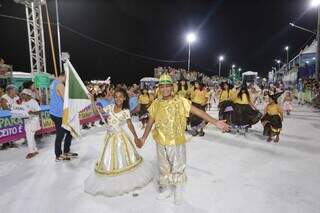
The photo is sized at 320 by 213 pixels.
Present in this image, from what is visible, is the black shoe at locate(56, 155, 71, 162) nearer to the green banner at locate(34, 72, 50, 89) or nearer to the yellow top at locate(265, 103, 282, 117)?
the yellow top at locate(265, 103, 282, 117)

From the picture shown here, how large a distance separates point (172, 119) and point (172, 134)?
218 mm

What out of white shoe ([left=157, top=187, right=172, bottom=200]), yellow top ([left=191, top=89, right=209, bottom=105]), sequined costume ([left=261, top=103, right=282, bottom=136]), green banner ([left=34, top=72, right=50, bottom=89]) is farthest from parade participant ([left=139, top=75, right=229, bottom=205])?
green banner ([left=34, top=72, right=50, bottom=89])

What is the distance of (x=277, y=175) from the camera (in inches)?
214

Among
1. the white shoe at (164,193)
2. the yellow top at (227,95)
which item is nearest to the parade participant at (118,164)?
the white shoe at (164,193)

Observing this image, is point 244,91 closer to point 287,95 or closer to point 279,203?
point 279,203

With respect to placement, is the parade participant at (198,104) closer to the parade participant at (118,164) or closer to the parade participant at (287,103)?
the parade participant at (118,164)

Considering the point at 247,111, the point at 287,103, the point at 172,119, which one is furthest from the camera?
the point at 287,103

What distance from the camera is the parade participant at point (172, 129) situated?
13.6 feet

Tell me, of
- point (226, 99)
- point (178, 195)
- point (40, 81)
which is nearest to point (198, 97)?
point (226, 99)

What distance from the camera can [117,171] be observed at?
4578 millimetres

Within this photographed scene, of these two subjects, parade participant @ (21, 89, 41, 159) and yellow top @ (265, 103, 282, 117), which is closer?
parade participant @ (21, 89, 41, 159)

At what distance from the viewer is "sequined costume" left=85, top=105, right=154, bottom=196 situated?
4.52 m

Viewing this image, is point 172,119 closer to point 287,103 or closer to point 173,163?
point 173,163

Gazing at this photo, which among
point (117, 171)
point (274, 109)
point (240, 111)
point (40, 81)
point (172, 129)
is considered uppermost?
point (40, 81)
